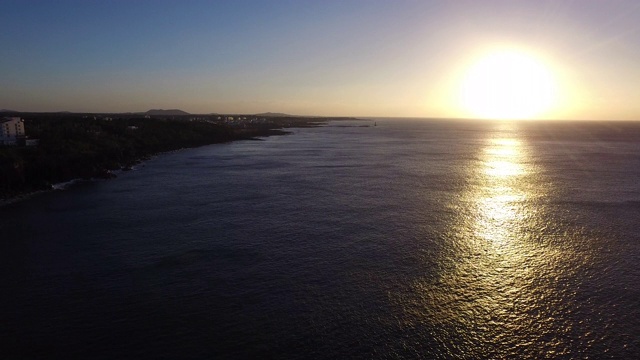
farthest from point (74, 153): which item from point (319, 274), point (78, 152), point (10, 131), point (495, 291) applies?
point (495, 291)

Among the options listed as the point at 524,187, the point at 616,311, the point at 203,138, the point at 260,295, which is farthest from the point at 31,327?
the point at 203,138

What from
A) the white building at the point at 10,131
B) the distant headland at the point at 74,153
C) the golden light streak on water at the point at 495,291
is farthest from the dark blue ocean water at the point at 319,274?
the white building at the point at 10,131

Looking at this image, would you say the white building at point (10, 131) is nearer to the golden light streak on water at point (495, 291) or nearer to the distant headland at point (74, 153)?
the distant headland at point (74, 153)

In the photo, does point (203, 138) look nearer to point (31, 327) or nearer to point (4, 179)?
point (4, 179)

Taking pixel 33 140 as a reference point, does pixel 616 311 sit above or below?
below

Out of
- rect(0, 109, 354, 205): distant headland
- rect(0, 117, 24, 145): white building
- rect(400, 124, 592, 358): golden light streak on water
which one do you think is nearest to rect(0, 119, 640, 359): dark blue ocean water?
rect(400, 124, 592, 358): golden light streak on water

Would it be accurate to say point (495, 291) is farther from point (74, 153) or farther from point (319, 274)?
point (74, 153)
